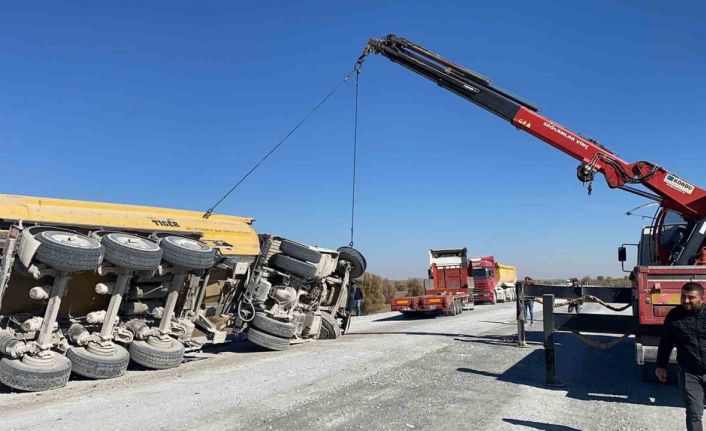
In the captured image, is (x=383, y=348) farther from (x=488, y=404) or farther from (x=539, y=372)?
(x=488, y=404)

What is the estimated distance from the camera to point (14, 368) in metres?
7.07

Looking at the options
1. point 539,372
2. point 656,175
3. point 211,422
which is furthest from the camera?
point 656,175

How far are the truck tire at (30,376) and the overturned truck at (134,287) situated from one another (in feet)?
0.04

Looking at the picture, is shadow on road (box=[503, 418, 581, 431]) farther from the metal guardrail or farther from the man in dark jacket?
the metal guardrail

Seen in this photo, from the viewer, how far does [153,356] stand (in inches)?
349

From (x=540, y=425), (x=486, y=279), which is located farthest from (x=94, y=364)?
(x=486, y=279)

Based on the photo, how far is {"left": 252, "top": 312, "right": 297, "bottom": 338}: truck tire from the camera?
36.5 ft

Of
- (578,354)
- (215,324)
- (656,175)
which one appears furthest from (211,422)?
(656,175)

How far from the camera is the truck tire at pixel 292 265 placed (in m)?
11.9

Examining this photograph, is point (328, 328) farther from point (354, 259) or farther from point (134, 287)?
point (134, 287)

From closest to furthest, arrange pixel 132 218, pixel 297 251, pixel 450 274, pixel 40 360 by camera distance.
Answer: pixel 40 360 → pixel 132 218 → pixel 297 251 → pixel 450 274

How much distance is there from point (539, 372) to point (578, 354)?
2.50 m

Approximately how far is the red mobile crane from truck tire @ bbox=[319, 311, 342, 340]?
20.5ft

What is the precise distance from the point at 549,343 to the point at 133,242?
6721 mm
